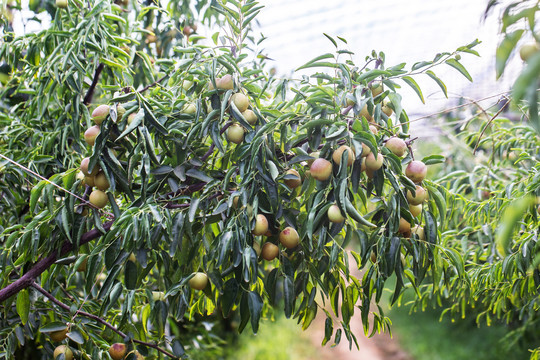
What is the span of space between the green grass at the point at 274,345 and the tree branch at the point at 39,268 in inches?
82.5

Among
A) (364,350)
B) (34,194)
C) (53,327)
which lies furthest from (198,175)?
(364,350)

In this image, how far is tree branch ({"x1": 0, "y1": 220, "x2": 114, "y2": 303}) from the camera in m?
0.99

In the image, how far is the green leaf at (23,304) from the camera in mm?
1031

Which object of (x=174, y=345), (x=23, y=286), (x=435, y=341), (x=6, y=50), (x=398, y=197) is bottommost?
(x=435, y=341)

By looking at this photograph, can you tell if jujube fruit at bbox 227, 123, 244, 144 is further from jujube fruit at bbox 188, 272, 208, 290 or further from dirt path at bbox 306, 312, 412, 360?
dirt path at bbox 306, 312, 412, 360

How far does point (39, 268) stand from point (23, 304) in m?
0.10

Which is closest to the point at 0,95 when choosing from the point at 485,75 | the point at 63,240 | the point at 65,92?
the point at 65,92

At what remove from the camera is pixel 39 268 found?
3.33 feet

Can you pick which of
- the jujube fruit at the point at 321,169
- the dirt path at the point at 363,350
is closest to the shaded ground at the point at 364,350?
the dirt path at the point at 363,350

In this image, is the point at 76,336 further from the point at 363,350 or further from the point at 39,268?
the point at 363,350

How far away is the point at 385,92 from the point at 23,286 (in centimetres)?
86

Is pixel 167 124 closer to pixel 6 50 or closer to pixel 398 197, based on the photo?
pixel 398 197

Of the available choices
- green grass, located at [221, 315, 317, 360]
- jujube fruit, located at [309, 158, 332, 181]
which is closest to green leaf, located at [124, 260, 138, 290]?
jujube fruit, located at [309, 158, 332, 181]

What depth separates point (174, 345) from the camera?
1.12 m
